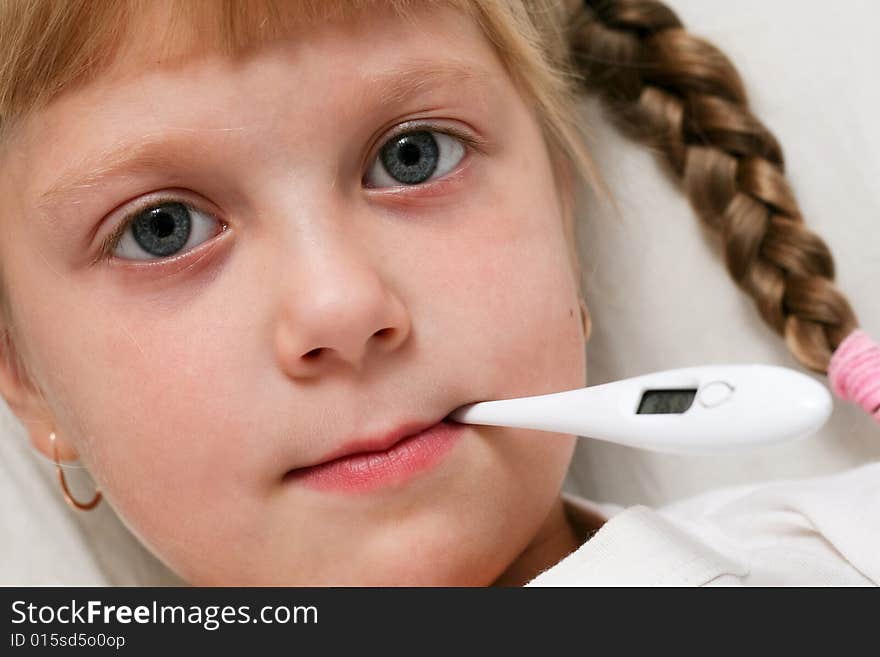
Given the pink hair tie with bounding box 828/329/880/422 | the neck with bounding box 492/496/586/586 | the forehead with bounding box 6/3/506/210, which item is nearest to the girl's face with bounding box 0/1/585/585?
the forehead with bounding box 6/3/506/210

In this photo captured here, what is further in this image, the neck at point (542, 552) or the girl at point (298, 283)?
the neck at point (542, 552)

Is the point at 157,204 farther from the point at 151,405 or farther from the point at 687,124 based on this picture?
the point at 687,124

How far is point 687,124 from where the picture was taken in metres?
1.04

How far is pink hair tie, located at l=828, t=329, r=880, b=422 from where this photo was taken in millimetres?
883

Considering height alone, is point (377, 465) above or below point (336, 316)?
below

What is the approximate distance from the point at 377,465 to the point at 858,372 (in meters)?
0.41

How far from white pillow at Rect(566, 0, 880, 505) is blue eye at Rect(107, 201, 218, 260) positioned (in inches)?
17.7

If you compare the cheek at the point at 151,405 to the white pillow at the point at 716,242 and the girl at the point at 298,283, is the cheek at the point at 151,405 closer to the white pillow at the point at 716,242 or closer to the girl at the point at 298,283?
the girl at the point at 298,283

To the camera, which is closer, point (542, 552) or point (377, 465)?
point (377, 465)

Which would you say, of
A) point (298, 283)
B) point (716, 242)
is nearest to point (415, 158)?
point (298, 283)

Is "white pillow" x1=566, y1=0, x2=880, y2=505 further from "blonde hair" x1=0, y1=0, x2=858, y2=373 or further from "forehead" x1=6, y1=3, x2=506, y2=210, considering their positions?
"forehead" x1=6, y1=3, x2=506, y2=210

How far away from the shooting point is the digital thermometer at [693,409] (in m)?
0.57

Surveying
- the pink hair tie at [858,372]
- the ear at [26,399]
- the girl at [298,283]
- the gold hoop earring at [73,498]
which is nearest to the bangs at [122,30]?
the girl at [298,283]
